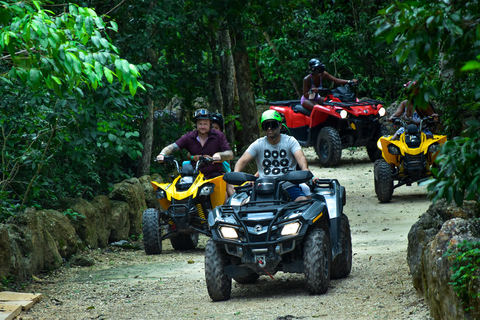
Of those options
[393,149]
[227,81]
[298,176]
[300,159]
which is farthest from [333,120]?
[298,176]

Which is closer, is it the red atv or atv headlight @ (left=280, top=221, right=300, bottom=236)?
atv headlight @ (left=280, top=221, right=300, bottom=236)

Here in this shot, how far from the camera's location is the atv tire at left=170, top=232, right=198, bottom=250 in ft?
32.4

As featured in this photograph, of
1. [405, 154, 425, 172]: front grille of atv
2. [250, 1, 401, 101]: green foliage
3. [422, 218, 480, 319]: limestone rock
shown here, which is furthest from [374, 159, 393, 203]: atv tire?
[250, 1, 401, 101]: green foliage

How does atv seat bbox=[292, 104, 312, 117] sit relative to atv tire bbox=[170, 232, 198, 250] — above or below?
above

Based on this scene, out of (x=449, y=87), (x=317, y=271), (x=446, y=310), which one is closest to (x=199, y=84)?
(x=449, y=87)

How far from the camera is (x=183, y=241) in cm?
990

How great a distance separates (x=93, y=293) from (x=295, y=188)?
2.31m

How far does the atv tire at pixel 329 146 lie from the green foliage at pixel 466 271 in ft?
37.8

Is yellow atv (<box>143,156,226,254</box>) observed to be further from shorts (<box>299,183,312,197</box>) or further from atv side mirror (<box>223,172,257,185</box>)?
atv side mirror (<box>223,172,257,185</box>)

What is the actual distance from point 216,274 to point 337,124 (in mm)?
10896

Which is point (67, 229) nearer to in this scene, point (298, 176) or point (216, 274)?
point (216, 274)

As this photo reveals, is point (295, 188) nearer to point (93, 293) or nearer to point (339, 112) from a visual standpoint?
point (93, 293)

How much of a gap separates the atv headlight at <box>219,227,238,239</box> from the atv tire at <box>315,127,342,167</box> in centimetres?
999

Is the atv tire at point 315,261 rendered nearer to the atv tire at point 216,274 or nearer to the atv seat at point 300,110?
the atv tire at point 216,274
